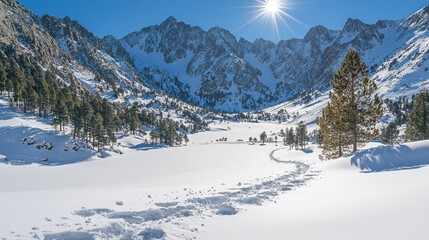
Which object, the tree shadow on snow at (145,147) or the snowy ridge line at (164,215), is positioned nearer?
the snowy ridge line at (164,215)

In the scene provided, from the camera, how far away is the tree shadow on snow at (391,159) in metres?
19.6

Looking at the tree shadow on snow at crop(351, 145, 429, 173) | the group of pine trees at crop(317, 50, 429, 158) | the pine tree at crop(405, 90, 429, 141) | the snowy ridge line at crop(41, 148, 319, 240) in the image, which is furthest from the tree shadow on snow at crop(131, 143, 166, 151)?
the snowy ridge line at crop(41, 148, 319, 240)

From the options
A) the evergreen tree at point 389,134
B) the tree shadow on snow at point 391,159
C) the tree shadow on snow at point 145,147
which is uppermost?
the evergreen tree at point 389,134

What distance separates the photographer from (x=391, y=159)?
2094 cm

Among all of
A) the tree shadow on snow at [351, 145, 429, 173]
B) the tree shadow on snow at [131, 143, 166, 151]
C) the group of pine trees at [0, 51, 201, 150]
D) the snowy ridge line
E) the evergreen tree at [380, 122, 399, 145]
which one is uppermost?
the group of pine trees at [0, 51, 201, 150]

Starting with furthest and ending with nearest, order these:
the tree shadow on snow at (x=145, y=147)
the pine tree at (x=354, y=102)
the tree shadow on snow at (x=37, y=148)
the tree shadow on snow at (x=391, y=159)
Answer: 1. the tree shadow on snow at (x=145, y=147)
2. the tree shadow on snow at (x=37, y=148)
3. the pine tree at (x=354, y=102)
4. the tree shadow on snow at (x=391, y=159)

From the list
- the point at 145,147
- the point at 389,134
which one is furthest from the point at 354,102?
the point at 145,147

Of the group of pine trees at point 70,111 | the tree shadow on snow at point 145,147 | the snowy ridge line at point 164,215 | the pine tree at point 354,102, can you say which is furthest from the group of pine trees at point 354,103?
the tree shadow on snow at point 145,147

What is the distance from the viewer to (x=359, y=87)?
107ft

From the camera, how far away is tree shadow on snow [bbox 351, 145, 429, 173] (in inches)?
772

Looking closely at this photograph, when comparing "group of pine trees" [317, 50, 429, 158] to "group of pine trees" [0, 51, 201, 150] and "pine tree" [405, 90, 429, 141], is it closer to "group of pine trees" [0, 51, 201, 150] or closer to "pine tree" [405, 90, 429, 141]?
"pine tree" [405, 90, 429, 141]

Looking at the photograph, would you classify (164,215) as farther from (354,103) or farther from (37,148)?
(37,148)

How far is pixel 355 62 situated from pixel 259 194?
24.7 m

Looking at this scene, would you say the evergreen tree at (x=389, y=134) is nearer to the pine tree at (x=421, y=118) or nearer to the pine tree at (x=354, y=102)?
the pine tree at (x=421, y=118)
